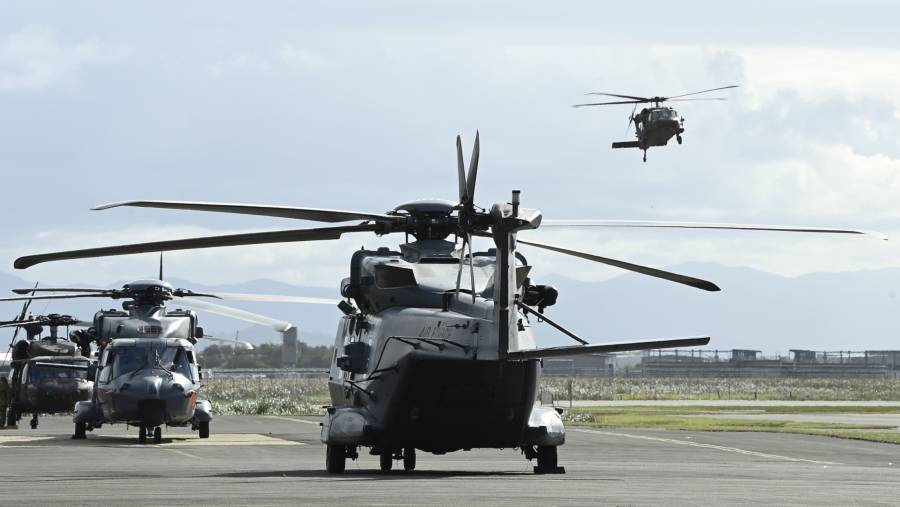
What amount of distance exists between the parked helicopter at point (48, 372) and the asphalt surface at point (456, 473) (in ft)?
7.77

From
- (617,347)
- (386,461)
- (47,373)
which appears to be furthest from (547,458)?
(47,373)

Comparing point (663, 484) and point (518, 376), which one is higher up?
point (518, 376)

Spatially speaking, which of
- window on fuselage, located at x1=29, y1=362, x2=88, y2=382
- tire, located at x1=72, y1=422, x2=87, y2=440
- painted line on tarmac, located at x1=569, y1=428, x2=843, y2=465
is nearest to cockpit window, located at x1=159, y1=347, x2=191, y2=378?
tire, located at x1=72, y1=422, x2=87, y2=440

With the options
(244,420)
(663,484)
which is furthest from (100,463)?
(244,420)

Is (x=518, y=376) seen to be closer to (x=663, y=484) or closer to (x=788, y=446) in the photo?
(x=663, y=484)

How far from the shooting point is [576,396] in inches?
4289

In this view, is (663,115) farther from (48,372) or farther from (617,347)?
(617,347)

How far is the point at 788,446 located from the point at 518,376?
19.6 m

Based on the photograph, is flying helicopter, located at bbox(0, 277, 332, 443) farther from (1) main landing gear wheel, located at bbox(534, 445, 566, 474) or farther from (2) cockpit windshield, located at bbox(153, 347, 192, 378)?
(1) main landing gear wheel, located at bbox(534, 445, 566, 474)

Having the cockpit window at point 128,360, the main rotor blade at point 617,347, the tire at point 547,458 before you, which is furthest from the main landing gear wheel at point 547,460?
the cockpit window at point 128,360

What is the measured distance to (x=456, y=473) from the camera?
2639 centimetres

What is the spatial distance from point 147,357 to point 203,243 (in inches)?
630

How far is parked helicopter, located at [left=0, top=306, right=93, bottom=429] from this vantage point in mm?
48719

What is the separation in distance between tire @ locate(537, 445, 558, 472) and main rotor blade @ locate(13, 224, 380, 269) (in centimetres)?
504
